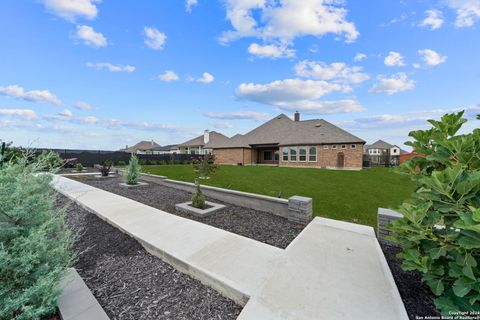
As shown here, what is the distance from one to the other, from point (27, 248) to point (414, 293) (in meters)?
4.28

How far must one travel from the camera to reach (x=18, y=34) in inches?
257

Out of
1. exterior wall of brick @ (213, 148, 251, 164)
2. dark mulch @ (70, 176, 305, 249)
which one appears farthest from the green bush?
exterior wall of brick @ (213, 148, 251, 164)

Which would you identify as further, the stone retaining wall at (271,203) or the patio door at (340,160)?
the patio door at (340,160)

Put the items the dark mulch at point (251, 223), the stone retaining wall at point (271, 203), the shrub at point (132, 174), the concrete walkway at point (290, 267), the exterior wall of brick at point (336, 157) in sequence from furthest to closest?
the exterior wall of brick at point (336, 157) → the shrub at point (132, 174) → the stone retaining wall at point (271, 203) → the dark mulch at point (251, 223) → the concrete walkway at point (290, 267)

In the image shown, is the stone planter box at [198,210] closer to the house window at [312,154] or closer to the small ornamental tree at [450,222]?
the small ornamental tree at [450,222]

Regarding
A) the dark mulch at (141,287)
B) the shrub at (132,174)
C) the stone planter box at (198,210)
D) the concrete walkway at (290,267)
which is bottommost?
the dark mulch at (141,287)

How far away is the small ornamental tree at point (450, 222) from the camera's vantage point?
4.92 ft

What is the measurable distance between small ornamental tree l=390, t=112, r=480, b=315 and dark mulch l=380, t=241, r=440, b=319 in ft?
1.15

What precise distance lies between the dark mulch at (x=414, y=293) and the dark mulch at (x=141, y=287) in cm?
199

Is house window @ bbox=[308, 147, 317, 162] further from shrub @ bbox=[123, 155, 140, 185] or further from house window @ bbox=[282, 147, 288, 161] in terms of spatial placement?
shrub @ bbox=[123, 155, 140, 185]

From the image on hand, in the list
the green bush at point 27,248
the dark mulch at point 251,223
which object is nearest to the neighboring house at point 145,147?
the dark mulch at point 251,223

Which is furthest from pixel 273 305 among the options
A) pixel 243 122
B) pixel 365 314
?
pixel 243 122

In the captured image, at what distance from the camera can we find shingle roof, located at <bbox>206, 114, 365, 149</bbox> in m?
20.8

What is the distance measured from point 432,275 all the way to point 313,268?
A: 1248mm
